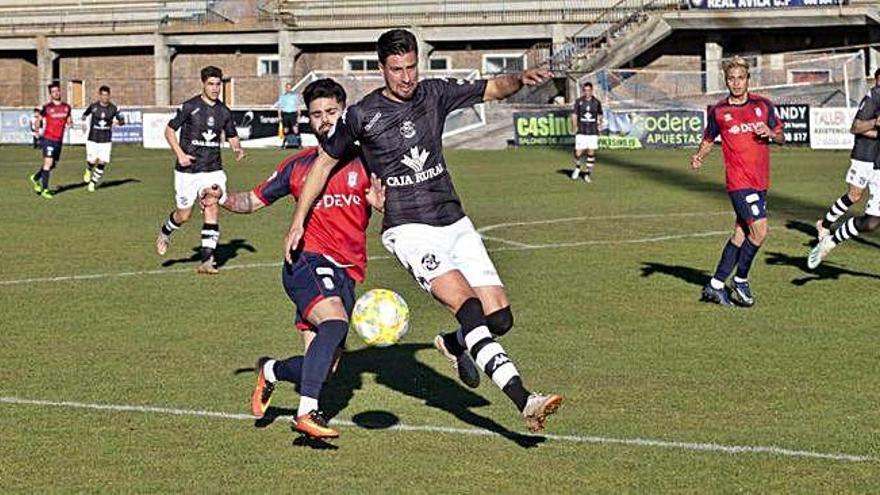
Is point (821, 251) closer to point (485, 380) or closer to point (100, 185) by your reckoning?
point (485, 380)

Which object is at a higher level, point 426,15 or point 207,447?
point 426,15

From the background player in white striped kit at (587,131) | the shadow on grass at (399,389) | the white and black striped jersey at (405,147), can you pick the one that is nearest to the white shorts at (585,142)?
the background player in white striped kit at (587,131)

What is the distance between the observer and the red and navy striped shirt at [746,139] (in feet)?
A: 42.8

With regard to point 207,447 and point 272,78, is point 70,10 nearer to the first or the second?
point 272,78

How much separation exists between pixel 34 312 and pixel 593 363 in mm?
5742

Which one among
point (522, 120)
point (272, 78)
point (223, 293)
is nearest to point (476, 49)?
point (272, 78)

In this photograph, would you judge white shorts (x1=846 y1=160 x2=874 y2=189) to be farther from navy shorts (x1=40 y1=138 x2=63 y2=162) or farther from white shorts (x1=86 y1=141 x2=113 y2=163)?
navy shorts (x1=40 y1=138 x2=63 y2=162)

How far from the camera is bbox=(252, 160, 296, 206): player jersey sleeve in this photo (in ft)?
28.3

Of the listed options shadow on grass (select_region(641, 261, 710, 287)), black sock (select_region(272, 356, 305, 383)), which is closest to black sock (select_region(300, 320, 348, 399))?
black sock (select_region(272, 356, 305, 383))

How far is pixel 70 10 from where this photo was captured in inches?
2591

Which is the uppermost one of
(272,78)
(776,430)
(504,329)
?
(272,78)

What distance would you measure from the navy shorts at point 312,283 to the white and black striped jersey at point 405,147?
18.2 inches

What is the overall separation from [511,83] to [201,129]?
360 inches

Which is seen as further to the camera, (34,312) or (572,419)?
(34,312)
